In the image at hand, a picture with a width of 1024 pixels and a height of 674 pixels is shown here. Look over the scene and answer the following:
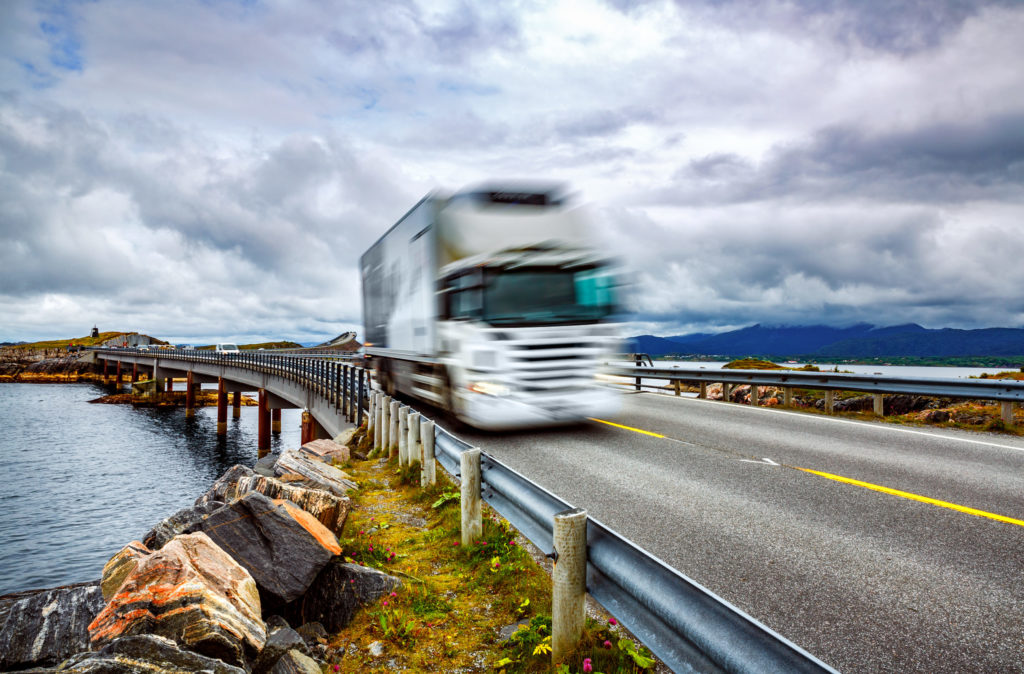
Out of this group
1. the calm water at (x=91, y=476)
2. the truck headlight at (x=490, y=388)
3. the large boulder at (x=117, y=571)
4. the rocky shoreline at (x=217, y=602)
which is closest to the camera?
the rocky shoreline at (x=217, y=602)

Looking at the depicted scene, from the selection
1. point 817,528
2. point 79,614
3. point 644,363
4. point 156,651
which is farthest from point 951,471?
point 644,363

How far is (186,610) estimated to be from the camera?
3.10 m

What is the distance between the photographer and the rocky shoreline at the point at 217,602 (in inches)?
118

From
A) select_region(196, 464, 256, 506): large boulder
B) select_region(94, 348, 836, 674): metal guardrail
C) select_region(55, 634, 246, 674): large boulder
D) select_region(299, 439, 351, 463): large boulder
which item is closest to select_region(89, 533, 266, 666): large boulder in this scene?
select_region(55, 634, 246, 674): large boulder

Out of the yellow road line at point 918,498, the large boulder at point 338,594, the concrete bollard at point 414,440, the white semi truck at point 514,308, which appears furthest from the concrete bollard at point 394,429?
the yellow road line at point 918,498

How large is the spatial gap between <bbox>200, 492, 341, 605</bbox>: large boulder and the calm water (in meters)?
13.0

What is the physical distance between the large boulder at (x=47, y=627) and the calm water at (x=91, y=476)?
39.2 feet

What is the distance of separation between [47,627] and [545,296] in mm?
7591

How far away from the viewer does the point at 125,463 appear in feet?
101

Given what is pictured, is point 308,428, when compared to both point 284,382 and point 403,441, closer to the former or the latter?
point 284,382

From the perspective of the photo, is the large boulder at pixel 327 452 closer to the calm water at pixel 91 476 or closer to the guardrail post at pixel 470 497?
the guardrail post at pixel 470 497

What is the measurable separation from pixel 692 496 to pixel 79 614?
18.4 feet

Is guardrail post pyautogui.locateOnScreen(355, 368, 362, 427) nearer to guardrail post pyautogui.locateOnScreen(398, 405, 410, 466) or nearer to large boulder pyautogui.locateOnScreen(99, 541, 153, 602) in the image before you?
guardrail post pyautogui.locateOnScreen(398, 405, 410, 466)

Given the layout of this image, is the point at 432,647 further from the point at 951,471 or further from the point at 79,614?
the point at 951,471
